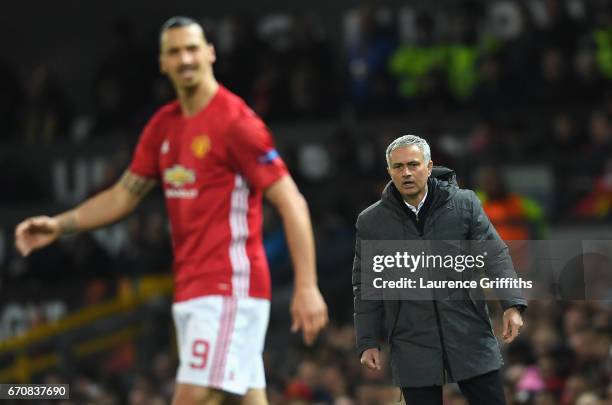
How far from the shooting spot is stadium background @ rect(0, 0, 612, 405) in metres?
10.1

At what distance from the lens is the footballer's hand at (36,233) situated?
5.69 m

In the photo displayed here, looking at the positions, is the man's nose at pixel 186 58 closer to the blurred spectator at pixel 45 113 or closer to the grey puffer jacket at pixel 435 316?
the grey puffer jacket at pixel 435 316

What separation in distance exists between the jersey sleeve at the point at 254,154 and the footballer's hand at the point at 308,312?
0.56 metres

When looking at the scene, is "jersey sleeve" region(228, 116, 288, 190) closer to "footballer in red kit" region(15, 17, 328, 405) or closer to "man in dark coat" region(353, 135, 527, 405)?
"footballer in red kit" region(15, 17, 328, 405)

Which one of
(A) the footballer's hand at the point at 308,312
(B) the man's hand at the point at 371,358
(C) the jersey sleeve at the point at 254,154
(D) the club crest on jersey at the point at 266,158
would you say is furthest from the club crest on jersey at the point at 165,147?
(B) the man's hand at the point at 371,358

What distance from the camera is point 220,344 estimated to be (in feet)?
17.8

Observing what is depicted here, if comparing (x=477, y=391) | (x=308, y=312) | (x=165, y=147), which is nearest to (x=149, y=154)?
(x=165, y=147)

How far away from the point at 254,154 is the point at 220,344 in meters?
0.82

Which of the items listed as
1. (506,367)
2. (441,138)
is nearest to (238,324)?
(506,367)

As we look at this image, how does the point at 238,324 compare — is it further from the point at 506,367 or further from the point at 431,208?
the point at 506,367

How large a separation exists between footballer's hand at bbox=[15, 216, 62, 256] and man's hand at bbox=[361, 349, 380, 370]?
1685 mm

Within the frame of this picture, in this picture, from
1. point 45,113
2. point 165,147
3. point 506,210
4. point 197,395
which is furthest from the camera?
point 45,113

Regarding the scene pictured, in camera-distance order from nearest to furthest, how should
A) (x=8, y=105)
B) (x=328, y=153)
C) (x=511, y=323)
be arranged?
(x=511, y=323), (x=328, y=153), (x=8, y=105)

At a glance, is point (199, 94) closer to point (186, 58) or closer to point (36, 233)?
point (186, 58)
